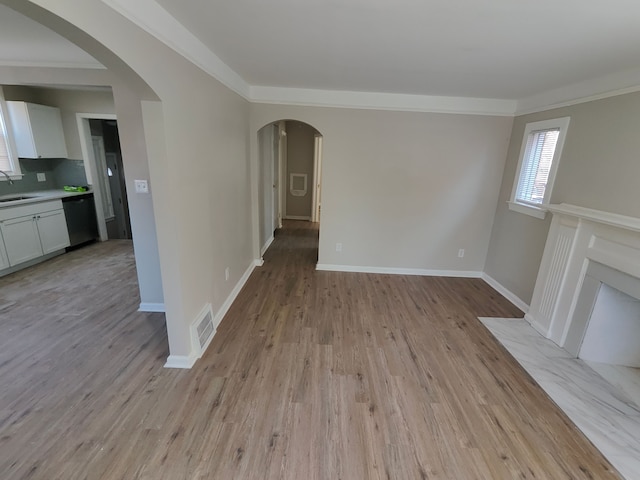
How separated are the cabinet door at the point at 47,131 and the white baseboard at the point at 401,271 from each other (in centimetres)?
465

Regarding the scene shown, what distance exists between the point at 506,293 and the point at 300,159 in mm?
5450

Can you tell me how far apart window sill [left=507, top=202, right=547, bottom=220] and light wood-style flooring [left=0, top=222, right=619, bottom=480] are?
1.12m

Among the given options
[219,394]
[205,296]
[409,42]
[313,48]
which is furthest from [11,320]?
[409,42]

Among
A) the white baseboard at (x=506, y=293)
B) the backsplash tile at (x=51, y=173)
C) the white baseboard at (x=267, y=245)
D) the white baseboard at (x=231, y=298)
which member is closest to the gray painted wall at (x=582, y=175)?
the white baseboard at (x=506, y=293)

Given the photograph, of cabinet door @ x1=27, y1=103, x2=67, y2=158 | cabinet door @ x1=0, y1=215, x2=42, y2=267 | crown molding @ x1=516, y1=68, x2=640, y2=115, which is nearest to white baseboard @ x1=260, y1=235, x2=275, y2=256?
cabinet door @ x1=0, y1=215, x2=42, y2=267

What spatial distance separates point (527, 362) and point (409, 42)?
8.89ft

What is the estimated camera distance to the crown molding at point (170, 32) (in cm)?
148

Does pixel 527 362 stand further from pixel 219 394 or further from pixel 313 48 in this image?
pixel 313 48

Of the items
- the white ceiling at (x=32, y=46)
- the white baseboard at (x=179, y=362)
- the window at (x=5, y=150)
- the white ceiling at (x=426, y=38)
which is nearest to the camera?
the white ceiling at (x=426, y=38)

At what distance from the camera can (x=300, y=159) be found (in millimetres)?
7465

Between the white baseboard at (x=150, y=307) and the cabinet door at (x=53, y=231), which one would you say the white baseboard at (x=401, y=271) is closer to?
the white baseboard at (x=150, y=307)

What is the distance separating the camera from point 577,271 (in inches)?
102

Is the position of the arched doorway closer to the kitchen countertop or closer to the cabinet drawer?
the kitchen countertop

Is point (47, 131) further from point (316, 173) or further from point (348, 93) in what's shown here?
point (316, 173)
